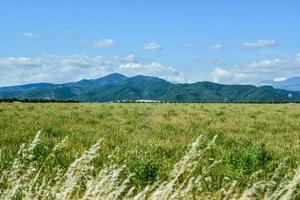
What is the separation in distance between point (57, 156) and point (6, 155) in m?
1.15

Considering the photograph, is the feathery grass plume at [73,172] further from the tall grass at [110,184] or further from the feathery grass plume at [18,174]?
the feathery grass plume at [18,174]

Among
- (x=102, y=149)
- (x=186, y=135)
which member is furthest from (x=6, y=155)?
(x=186, y=135)

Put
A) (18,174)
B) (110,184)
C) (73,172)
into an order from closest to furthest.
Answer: (110,184)
(73,172)
(18,174)

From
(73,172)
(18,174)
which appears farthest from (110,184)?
(18,174)

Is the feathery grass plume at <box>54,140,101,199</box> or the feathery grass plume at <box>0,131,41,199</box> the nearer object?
the feathery grass plume at <box>54,140,101,199</box>

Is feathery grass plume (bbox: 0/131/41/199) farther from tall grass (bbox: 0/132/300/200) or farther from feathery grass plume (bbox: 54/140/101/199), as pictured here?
feathery grass plume (bbox: 54/140/101/199)

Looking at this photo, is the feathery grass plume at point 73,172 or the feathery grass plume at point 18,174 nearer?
the feathery grass plume at point 73,172

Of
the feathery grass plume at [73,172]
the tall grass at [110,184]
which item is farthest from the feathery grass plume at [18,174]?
the feathery grass plume at [73,172]

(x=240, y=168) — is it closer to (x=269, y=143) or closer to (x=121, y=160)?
(x=121, y=160)

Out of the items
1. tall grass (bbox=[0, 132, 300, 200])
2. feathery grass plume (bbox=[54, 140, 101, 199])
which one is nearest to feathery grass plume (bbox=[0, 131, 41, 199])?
tall grass (bbox=[0, 132, 300, 200])

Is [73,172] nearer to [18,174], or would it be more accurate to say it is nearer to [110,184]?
[110,184]

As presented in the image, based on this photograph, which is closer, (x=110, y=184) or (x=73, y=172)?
(x=110, y=184)

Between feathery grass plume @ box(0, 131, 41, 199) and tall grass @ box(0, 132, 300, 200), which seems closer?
tall grass @ box(0, 132, 300, 200)

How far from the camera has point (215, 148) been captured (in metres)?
14.0
